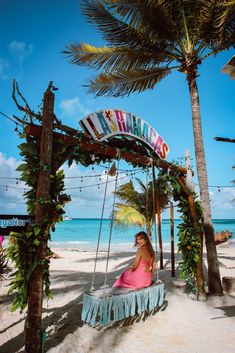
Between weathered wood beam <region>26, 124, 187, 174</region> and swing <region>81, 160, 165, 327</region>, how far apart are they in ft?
1.17

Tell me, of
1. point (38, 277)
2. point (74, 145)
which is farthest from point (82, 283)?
point (74, 145)

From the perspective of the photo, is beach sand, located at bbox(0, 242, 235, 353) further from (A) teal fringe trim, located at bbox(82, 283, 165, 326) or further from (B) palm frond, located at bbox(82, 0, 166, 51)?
(B) palm frond, located at bbox(82, 0, 166, 51)

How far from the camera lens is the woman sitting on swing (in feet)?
18.1

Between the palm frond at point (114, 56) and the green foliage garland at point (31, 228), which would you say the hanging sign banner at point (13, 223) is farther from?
the palm frond at point (114, 56)

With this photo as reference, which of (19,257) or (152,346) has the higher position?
(19,257)

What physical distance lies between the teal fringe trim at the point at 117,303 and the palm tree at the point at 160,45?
2431mm

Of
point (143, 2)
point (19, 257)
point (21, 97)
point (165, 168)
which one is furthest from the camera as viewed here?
point (143, 2)

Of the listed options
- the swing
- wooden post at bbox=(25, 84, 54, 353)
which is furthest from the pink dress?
wooden post at bbox=(25, 84, 54, 353)

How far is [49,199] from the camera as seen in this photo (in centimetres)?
416

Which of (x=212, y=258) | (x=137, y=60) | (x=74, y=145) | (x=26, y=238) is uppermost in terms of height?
(x=137, y=60)

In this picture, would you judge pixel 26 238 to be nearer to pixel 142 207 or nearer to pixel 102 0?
pixel 102 0

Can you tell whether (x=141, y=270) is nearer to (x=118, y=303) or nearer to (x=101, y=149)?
(x=118, y=303)

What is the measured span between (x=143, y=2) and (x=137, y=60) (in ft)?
4.90

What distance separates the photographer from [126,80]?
8664 millimetres
